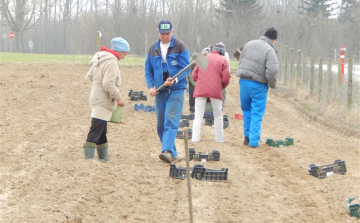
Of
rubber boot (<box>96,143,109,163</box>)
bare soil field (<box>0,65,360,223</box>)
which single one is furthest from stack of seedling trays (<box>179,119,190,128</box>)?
rubber boot (<box>96,143,109,163</box>)

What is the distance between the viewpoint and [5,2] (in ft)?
225

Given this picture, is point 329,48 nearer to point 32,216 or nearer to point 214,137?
point 214,137

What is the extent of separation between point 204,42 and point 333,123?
29.6 m

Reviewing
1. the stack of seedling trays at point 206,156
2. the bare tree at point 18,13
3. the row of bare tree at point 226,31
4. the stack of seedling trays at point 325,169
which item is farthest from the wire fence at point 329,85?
the bare tree at point 18,13

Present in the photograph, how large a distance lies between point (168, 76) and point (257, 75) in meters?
2.21

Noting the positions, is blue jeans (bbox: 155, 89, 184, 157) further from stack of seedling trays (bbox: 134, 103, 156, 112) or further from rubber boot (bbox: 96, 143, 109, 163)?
stack of seedling trays (bbox: 134, 103, 156, 112)

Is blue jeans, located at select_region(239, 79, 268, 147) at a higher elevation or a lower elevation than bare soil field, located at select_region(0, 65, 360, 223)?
higher

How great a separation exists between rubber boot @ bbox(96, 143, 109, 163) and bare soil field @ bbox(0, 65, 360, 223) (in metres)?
0.12

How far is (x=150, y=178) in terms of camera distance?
7.97 m

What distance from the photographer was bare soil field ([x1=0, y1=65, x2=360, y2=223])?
6.36 meters

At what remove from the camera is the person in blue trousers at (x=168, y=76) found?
29.3 feet

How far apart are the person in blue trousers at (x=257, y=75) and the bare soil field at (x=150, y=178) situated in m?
0.49

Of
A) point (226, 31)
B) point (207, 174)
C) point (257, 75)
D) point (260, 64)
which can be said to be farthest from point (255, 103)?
point (226, 31)

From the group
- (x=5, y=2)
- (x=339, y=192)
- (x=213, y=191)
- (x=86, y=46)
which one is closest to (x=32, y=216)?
(x=213, y=191)
